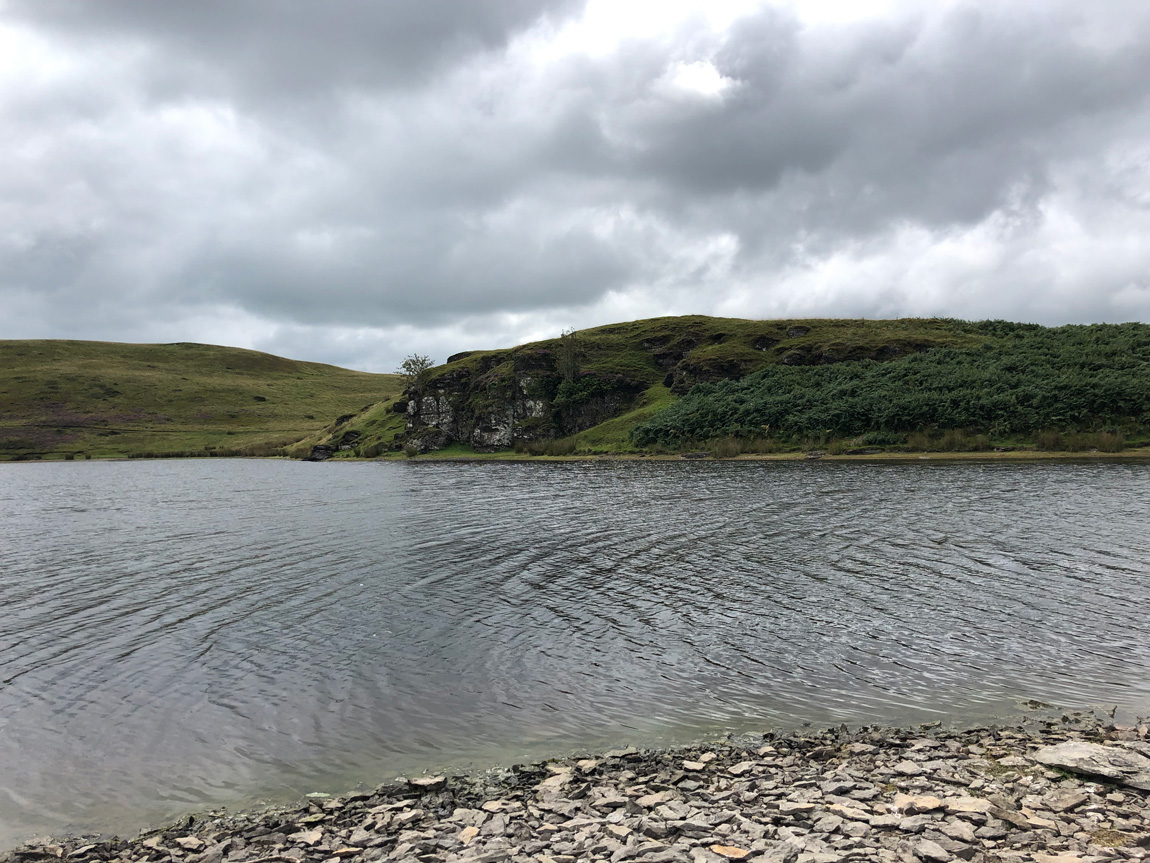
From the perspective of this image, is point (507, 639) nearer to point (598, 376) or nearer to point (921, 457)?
point (921, 457)

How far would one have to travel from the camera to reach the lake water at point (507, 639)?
1214cm

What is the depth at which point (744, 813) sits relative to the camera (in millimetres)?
8961

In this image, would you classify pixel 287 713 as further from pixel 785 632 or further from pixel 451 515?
pixel 451 515

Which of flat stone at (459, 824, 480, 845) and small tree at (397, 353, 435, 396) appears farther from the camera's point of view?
small tree at (397, 353, 435, 396)

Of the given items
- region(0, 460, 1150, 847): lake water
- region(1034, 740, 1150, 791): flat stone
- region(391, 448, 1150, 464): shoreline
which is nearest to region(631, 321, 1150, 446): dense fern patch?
region(391, 448, 1150, 464): shoreline

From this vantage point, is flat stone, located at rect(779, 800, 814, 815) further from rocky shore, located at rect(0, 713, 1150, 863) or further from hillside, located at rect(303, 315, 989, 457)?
hillside, located at rect(303, 315, 989, 457)

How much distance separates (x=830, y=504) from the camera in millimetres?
42281

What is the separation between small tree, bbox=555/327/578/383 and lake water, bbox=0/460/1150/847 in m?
98.7

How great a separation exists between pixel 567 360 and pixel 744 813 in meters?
130

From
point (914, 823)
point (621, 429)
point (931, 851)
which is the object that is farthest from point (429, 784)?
point (621, 429)

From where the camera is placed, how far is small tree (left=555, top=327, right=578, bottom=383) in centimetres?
13612

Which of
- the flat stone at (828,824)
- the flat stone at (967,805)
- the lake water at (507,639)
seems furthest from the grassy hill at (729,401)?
the flat stone at (828,824)

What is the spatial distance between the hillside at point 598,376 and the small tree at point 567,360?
0.25m

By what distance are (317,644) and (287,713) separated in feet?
14.3
